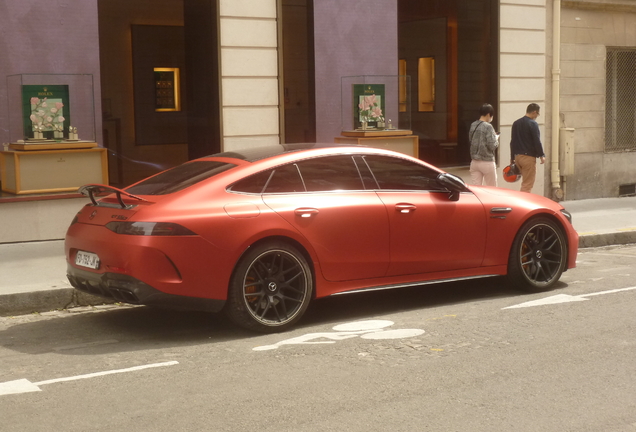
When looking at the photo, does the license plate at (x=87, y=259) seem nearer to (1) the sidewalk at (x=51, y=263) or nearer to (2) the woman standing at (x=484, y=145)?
(1) the sidewalk at (x=51, y=263)

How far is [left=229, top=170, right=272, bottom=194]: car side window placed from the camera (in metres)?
6.83

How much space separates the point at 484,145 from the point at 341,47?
288cm

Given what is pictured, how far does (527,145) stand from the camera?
1333cm

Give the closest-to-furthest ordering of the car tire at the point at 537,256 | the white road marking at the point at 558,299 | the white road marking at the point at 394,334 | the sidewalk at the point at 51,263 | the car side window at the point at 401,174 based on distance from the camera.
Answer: the white road marking at the point at 394,334, the car side window at the point at 401,174, the white road marking at the point at 558,299, the sidewalk at the point at 51,263, the car tire at the point at 537,256

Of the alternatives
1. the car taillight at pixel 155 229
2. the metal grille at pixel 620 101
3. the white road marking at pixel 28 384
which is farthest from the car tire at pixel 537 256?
the metal grille at pixel 620 101

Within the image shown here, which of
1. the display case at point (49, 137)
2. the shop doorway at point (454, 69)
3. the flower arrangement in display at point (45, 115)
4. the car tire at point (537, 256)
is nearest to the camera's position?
the car tire at point (537, 256)

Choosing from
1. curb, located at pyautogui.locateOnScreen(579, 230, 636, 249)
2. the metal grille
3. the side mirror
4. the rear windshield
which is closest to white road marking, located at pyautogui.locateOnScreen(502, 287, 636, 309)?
the side mirror

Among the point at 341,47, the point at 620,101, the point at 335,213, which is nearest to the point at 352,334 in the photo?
the point at 335,213

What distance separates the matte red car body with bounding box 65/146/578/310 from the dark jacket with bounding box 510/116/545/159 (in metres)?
4.98

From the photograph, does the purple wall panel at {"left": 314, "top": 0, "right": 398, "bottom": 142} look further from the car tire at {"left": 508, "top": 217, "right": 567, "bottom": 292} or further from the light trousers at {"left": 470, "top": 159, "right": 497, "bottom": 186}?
the car tire at {"left": 508, "top": 217, "right": 567, "bottom": 292}

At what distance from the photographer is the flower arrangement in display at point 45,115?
11234 millimetres

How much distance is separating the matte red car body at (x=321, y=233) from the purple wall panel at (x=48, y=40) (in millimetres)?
4827

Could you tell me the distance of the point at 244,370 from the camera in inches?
224

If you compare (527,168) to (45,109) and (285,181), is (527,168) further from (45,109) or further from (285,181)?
(285,181)
